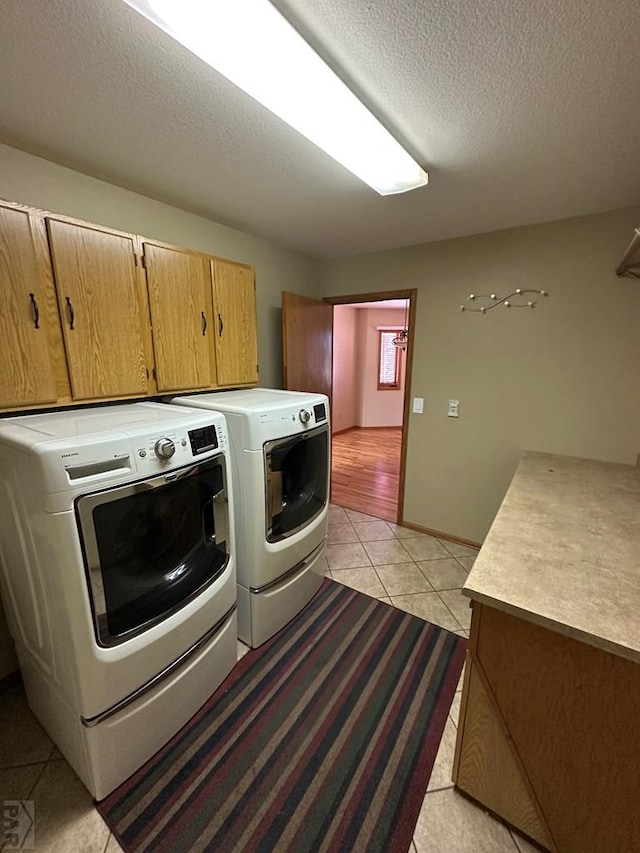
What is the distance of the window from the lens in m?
6.70

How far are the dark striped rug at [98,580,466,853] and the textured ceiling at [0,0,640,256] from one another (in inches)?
92.2

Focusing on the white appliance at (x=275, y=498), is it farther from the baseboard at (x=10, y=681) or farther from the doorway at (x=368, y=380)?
the doorway at (x=368, y=380)

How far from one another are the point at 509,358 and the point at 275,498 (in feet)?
6.38

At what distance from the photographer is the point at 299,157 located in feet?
4.92

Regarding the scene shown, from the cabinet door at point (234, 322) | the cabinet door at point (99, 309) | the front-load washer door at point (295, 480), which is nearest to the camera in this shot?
the cabinet door at point (99, 309)

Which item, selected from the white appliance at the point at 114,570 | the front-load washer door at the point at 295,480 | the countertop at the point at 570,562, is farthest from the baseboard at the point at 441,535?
the white appliance at the point at 114,570

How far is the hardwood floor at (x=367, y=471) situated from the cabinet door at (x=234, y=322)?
196cm

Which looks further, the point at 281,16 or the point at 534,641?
the point at 534,641

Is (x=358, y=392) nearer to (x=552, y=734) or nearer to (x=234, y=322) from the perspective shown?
(x=234, y=322)

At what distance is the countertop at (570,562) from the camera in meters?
0.89

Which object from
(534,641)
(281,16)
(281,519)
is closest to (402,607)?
(281,519)

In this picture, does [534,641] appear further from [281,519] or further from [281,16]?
[281,16]

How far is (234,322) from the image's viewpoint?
2203 mm

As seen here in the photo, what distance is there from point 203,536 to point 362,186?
187 centimetres
